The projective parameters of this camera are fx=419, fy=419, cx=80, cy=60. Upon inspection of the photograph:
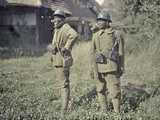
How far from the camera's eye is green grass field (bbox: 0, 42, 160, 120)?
26.2 feet

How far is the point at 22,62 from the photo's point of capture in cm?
1723

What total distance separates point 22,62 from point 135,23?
5.50 meters

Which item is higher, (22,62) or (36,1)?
(36,1)

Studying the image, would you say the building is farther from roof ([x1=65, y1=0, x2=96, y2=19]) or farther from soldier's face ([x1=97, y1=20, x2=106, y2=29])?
soldier's face ([x1=97, y1=20, x2=106, y2=29])

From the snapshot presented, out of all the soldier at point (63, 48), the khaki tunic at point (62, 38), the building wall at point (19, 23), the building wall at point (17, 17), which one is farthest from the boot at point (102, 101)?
the building wall at point (17, 17)

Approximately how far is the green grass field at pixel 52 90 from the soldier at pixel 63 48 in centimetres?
48

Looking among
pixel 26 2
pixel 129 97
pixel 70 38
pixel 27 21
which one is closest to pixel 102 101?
pixel 70 38

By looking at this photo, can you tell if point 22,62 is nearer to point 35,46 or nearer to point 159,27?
point 159,27

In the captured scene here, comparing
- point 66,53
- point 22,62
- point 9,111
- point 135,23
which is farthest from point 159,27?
point 9,111

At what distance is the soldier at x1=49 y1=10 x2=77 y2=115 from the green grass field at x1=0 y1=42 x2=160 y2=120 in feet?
1.57

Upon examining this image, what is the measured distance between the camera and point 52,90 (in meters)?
11.0

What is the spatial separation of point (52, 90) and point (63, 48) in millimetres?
2664

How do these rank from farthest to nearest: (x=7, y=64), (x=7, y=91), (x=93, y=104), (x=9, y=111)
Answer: (x=7, y=64)
(x=7, y=91)
(x=93, y=104)
(x=9, y=111)

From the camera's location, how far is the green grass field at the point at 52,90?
7977 mm
